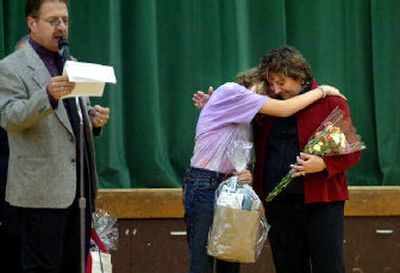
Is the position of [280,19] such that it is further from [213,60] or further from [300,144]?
[300,144]

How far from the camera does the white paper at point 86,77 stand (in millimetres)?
3889

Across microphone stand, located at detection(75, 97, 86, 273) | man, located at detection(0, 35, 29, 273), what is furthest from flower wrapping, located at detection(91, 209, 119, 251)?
microphone stand, located at detection(75, 97, 86, 273)

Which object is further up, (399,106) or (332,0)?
(332,0)

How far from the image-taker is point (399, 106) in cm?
678

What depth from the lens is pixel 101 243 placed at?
17.1 feet

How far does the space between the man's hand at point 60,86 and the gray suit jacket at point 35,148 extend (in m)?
0.21

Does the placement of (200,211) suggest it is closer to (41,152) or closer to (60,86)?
(41,152)

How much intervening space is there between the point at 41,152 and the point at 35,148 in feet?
0.11

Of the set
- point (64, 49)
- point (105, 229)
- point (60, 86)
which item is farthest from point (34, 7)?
point (105, 229)

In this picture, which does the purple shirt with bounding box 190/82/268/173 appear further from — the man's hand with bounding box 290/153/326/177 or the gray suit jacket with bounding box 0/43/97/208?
the gray suit jacket with bounding box 0/43/97/208

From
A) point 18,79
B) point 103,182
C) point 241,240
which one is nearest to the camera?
point 18,79

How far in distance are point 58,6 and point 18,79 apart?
417 millimetres

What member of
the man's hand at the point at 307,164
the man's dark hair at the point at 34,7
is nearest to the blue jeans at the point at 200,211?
the man's hand at the point at 307,164

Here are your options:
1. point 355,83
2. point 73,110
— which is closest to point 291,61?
point 73,110
